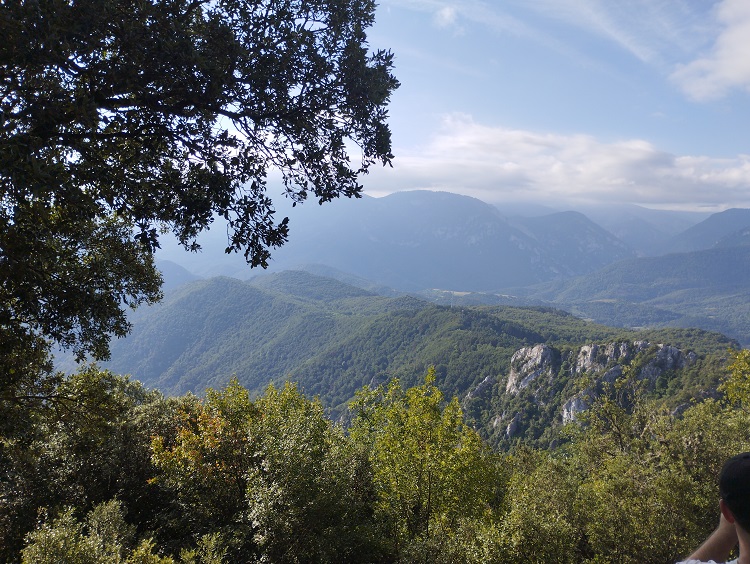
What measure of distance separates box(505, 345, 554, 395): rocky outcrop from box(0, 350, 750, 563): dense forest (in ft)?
457

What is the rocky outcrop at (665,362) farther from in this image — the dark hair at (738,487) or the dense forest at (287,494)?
the dark hair at (738,487)

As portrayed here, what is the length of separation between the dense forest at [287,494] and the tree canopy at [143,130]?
314 cm

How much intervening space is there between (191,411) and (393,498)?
10.3m

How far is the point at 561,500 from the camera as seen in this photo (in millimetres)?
15648

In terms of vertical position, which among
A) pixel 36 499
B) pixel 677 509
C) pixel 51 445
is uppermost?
pixel 51 445

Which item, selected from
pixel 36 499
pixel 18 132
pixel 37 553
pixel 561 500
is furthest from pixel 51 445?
pixel 561 500

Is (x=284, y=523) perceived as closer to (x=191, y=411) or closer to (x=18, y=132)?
(x=18, y=132)

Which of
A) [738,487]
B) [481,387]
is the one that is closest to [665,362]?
[481,387]

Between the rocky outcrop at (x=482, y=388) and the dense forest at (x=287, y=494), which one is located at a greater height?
the dense forest at (x=287, y=494)

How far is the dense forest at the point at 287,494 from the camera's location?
31.1 ft

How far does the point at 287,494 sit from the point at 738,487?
8.92 meters

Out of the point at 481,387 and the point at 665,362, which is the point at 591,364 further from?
the point at 481,387

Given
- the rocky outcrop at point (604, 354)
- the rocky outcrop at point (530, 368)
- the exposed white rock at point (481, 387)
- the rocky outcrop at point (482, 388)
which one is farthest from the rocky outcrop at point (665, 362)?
the exposed white rock at point (481, 387)

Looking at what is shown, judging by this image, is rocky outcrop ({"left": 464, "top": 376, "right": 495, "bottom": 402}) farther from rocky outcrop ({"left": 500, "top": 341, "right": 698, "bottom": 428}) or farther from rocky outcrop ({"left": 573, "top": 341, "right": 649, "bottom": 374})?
rocky outcrop ({"left": 573, "top": 341, "right": 649, "bottom": 374})
